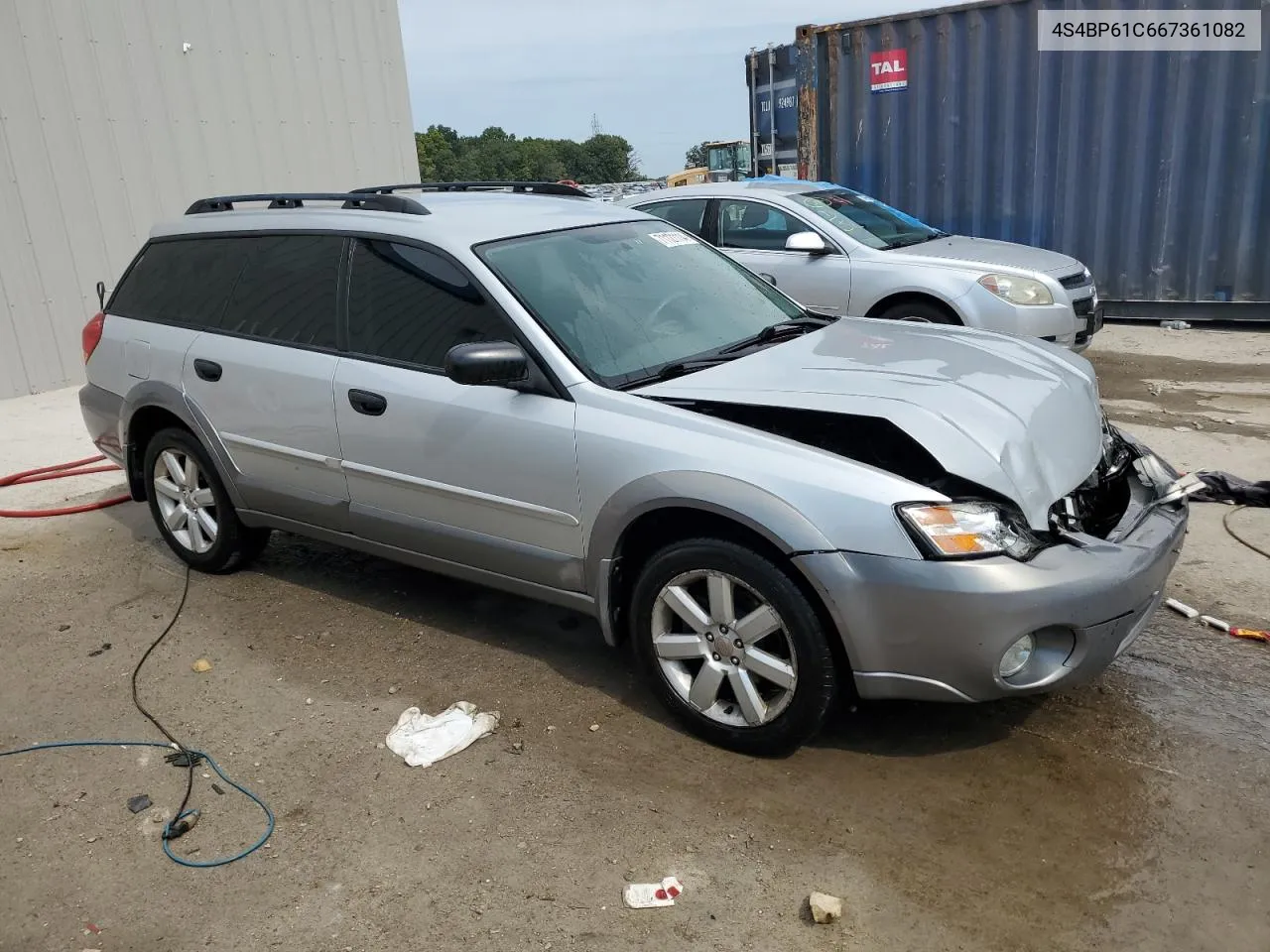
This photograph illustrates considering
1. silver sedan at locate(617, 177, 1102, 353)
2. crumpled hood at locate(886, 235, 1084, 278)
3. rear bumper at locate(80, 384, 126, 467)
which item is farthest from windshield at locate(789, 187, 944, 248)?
rear bumper at locate(80, 384, 126, 467)

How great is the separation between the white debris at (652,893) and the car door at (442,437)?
114cm

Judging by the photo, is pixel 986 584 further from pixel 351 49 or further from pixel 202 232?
pixel 351 49

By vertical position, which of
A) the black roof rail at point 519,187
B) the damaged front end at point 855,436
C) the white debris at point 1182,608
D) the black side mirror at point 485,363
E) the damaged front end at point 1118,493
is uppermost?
the black roof rail at point 519,187

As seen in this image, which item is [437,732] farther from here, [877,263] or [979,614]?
[877,263]

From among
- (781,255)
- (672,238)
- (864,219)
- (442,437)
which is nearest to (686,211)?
(781,255)

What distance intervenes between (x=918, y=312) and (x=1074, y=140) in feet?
12.6

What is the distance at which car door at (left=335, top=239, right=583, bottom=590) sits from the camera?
372 centimetres

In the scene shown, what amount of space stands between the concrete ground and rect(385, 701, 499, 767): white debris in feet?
0.22

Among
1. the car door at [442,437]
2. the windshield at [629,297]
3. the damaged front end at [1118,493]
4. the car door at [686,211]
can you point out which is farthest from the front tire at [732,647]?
the car door at [686,211]

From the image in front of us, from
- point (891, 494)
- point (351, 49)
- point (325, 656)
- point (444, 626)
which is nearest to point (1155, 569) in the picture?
point (891, 494)

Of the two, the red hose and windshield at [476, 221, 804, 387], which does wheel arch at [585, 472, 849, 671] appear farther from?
the red hose

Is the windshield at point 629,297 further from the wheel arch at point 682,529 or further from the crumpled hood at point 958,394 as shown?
the wheel arch at point 682,529

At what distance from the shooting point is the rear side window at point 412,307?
393 centimetres

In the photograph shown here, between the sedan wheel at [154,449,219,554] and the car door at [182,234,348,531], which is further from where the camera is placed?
the sedan wheel at [154,449,219,554]
